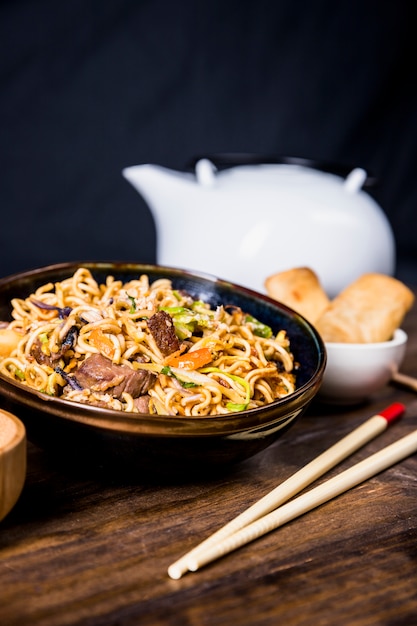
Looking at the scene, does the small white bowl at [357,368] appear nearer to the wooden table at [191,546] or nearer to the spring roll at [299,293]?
the spring roll at [299,293]

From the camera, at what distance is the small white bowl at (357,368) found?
8.07ft

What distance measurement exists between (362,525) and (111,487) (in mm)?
624

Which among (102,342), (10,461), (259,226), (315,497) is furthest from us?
(259,226)

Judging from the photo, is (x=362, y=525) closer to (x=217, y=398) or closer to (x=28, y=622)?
(x=217, y=398)

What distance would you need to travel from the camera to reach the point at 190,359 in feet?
6.78

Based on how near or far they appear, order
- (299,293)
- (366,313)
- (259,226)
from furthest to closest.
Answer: (259,226), (299,293), (366,313)

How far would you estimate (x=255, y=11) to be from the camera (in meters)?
4.87

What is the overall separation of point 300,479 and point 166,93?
3.47 metres

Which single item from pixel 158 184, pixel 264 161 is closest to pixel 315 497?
pixel 158 184

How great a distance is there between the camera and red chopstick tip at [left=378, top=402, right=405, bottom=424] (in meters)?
2.43

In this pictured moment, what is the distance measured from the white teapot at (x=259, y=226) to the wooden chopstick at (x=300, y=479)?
2.51 ft

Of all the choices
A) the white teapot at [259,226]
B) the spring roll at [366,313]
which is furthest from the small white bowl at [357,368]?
the white teapot at [259,226]

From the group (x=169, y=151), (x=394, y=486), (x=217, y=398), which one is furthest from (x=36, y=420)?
(x=169, y=151)

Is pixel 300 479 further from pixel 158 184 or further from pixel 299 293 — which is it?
pixel 158 184
